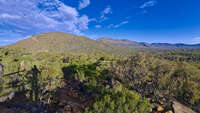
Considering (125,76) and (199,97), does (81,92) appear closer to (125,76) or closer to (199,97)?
(125,76)

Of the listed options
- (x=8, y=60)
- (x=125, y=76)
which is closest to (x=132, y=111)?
(x=125, y=76)

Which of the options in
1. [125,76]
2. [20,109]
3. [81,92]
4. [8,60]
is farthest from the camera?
[8,60]

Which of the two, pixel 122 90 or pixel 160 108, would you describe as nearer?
pixel 122 90

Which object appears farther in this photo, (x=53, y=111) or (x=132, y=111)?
(x=53, y=111)

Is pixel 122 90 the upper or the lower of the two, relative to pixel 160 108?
upper

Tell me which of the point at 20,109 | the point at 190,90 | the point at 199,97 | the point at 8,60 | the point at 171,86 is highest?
the point at 8,60

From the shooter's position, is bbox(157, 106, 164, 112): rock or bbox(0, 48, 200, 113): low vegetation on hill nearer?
bbox(0, 48, 200, 113): low vegetation on hill

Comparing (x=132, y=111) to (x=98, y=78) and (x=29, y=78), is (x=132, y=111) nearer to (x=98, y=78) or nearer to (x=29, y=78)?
(x=98, y=78)

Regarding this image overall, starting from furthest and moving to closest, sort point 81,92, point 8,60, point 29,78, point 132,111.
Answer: point 8,60 → point 81,92 → point 29,78 → point 132,111

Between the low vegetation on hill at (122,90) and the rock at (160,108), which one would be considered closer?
the low vegetation on hill at (122,90)

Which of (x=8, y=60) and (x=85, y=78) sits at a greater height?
(x=8, y=60)
